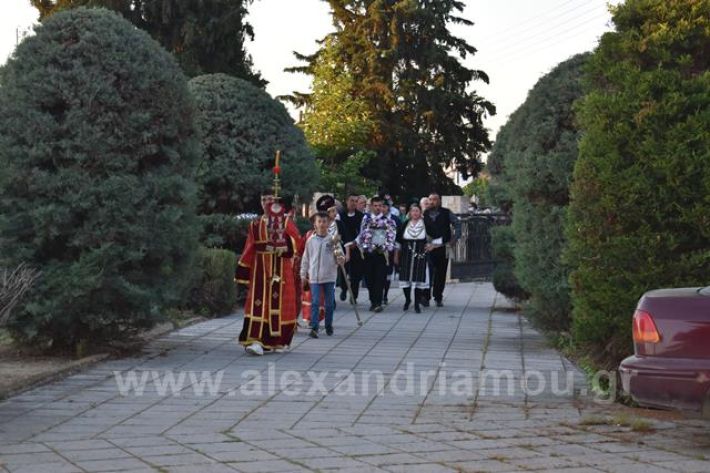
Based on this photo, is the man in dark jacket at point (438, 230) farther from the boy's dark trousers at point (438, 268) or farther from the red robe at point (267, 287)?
the red robe at point (267, 287)

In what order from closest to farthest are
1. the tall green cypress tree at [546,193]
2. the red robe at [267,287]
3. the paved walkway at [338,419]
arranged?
1. the paved walkway at [338,419]
2. the tall green cypress tree at [546,193]
3. the red robe at [267,287]

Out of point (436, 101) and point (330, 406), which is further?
point (436, 101)

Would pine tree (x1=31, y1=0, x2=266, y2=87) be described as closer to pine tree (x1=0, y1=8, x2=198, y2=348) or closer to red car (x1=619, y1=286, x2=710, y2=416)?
pine tree (x1=0, y1=8, x2=198, y2=348)

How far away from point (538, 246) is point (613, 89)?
10.5 ft

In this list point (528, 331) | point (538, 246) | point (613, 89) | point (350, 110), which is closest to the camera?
point (613, 89)

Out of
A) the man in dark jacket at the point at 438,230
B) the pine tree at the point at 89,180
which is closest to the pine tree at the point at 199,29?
the man in dark jacket at the point at 438,230

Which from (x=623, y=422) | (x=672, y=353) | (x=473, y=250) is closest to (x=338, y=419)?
(x=623, y=422)

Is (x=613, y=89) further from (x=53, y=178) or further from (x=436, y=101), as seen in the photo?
(x=436, y=101)

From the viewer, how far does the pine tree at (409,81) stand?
5362 centimetres

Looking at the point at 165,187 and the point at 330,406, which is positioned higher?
the point at 165,187

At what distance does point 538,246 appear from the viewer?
41.7 feet

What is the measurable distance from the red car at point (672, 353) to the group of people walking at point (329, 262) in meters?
5.78

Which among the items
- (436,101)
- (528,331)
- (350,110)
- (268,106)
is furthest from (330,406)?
(436,101)

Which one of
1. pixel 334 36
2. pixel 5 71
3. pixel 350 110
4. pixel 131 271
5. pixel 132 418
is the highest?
pixel 334 36
